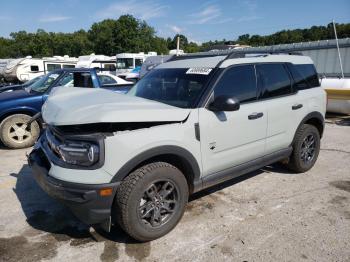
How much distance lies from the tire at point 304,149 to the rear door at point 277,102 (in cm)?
20

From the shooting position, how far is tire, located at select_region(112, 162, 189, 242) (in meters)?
2.83

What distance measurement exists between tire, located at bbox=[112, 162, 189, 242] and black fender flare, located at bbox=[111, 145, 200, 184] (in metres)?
0.10

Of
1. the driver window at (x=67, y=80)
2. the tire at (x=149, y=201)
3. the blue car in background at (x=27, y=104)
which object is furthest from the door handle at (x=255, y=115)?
the driver window at (x=67, y=80)

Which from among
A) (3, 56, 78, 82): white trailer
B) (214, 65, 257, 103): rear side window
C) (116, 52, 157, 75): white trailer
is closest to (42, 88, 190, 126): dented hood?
(214, 65, 257, 103): rear side window

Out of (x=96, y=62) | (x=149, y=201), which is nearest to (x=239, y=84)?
(x=149, y=201)

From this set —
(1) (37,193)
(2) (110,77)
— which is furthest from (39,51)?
(1) (37,193)

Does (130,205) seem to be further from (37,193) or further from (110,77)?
(110,77)

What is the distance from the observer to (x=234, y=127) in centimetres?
359

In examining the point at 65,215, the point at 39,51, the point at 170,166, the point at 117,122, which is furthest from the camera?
the point at 39,51

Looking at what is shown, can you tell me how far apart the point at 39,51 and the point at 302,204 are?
80502 millimetres

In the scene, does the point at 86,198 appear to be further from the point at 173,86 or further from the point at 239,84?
the point at 239,84

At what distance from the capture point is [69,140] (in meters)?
2.80

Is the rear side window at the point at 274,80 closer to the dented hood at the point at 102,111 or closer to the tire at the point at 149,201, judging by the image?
the dented hood at the point at 102,111

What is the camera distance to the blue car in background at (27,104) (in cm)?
648
